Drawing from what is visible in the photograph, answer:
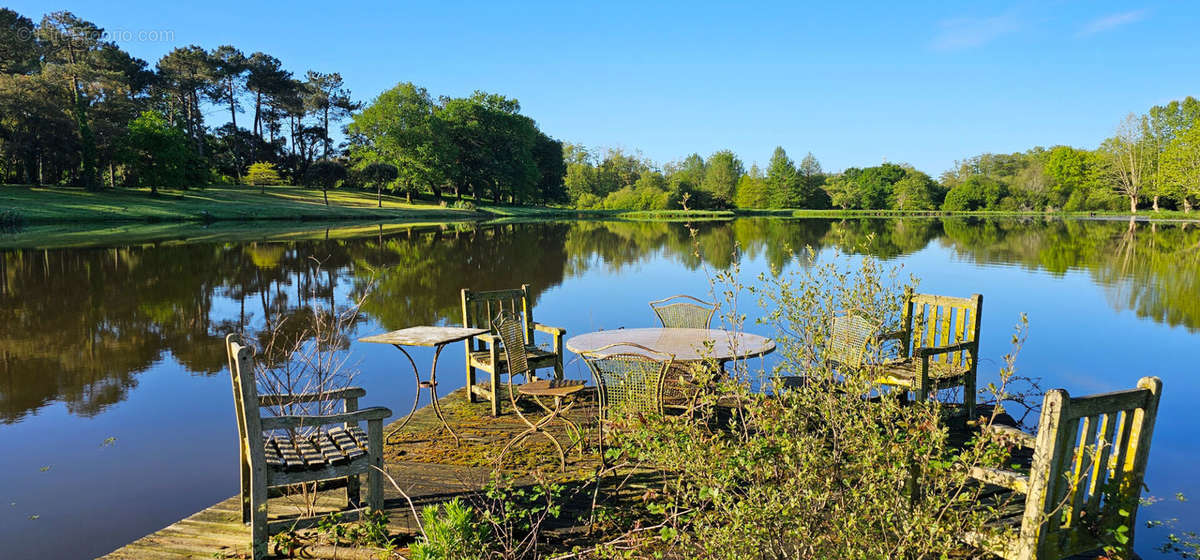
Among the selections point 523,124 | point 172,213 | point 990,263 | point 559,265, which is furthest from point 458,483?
point 523,124

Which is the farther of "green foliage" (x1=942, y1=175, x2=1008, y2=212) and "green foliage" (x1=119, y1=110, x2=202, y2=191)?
"green foliage" (x1=942, y1=175, x2=1008, y2=212)

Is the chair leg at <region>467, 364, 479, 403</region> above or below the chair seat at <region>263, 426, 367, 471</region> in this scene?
below

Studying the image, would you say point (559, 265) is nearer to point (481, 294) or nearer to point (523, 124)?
point (481, 294)

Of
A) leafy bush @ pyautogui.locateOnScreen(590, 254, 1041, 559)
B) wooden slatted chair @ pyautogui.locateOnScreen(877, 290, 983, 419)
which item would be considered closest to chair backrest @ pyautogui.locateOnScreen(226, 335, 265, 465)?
leafy bush @ pyautogui.locateOnScreen(590, 254, 1041, 559)

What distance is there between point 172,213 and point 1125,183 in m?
84.9

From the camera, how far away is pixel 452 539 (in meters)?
3.34

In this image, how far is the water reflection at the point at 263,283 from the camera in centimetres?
918

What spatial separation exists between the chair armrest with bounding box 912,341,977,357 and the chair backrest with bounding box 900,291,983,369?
49 mm

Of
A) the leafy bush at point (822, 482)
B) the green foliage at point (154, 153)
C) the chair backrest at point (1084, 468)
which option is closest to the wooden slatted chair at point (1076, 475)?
the chair backrest at point (1084, 468)

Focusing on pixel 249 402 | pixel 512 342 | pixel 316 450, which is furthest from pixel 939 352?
pixel 249 402

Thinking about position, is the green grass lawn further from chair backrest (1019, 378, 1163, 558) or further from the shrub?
chair backrest (1019, 378, 1163, 558)

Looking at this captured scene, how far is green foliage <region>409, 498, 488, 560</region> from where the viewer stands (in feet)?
10.8

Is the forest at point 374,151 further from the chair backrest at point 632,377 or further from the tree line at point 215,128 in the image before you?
the chair backrest at point 632,377

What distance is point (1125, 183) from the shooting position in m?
72.2
